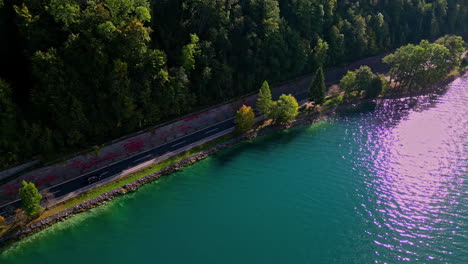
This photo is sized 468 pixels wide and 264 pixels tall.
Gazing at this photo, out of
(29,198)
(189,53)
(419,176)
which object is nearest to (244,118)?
(189,53)

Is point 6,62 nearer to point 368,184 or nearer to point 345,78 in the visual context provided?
point 368,184

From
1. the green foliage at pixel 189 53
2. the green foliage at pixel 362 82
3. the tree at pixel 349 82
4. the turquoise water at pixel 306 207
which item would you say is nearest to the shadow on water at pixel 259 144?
the turquoise water at pixel 306 207

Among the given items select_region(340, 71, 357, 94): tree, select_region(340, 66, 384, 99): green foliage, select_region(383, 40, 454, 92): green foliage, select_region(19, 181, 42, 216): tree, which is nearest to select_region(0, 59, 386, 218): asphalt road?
select_region(19, 181, 42, 216): tree

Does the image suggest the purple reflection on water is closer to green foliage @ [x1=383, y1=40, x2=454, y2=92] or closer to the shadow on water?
green foliage @ [x1=383, y1=40, x2=454, y2=92]

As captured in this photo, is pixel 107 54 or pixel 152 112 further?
pixel 152 112

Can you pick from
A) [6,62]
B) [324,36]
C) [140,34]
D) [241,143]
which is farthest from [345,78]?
[6,62]

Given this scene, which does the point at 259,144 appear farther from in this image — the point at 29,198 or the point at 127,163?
the point at 29,198
